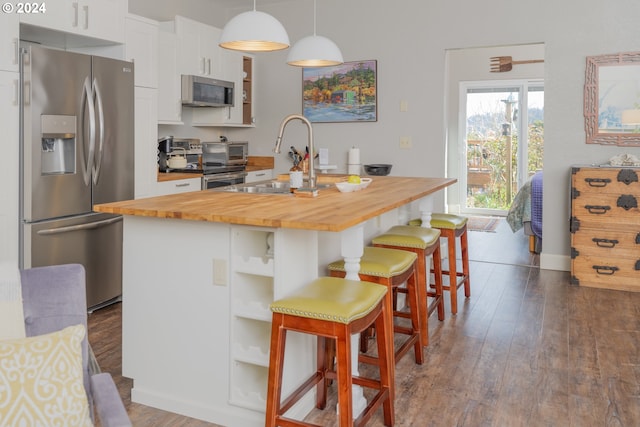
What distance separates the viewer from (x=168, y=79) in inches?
198

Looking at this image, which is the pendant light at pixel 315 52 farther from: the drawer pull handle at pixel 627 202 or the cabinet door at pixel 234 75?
the drawer pull handle at pixel 627 202

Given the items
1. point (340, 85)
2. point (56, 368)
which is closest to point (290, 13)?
point (340, 85)

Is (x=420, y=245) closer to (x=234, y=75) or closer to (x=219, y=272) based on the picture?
(x=219, y=272)

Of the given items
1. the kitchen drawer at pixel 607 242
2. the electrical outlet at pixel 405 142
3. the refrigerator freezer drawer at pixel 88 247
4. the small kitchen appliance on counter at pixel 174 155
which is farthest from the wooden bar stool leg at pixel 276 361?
the electrical outlet at pixel 405 142

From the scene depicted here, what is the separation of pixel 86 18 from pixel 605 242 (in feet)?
14.1

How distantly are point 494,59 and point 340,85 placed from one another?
3502mm

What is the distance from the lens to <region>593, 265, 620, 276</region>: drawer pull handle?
462 centimetres

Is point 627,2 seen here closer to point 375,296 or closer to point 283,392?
point 375,296

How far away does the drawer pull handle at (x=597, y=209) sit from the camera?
15.1ft

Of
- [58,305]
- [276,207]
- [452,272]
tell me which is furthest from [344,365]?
[452,272]

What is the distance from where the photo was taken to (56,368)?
4.78ft

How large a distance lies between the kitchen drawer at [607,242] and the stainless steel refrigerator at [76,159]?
3.62 metres

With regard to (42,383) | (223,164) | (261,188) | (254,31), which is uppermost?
(254,31)

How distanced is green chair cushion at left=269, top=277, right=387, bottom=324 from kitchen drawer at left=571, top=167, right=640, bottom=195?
3070 mm
